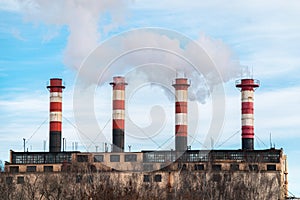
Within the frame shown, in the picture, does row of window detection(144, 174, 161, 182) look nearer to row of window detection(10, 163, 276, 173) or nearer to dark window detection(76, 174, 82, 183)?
row of window detection(10, 163, 276, 173)

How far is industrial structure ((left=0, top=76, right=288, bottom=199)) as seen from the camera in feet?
181

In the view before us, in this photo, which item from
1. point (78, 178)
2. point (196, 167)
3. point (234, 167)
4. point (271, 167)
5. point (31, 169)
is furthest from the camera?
point (31, 169)

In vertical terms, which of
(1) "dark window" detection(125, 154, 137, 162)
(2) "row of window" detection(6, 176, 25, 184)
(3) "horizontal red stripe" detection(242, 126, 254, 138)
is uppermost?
(3) "horizontal red stripe" detection(242, 126, 254, 138)

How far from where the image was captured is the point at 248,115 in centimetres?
6009

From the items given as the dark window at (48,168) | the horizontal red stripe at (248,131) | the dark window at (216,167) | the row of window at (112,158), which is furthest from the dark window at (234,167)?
the dark window at (48,168)

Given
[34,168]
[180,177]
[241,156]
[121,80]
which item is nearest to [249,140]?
[241,156]

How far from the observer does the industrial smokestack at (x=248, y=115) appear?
5981cm

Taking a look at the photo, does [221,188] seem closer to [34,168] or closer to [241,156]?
[241,156]

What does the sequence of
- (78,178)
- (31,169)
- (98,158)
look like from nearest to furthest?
(78,178) < (98,158) < (31,169)

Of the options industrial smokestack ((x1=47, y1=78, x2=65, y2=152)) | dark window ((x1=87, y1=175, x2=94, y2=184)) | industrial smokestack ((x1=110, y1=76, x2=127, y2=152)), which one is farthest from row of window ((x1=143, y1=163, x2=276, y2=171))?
industrial smokestack ((x1=47, y1=78, x2=65, y2=152))

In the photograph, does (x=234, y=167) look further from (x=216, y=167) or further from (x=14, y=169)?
(x=14, y=169)

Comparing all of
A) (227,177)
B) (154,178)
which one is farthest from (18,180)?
(227,177)

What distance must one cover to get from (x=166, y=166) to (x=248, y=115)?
23.7 feet

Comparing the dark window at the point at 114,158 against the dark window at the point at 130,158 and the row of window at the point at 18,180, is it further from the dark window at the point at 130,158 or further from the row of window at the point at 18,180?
the row of window at the point at 18,180
